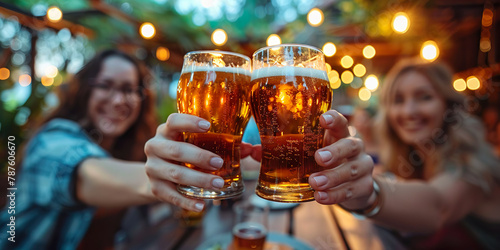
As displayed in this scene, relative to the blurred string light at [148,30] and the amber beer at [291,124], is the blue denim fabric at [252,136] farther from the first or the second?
the blurred string light at [148,30]

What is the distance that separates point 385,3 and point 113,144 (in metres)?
2.54

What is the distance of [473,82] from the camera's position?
3426 mm

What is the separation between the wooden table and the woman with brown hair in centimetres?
23

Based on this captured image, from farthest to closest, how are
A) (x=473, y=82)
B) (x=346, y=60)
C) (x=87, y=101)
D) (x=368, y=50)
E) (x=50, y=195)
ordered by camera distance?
(x=473, y=82), (x=346, y=60), (x=368, y=50), (x=87, y=101), (x=50, y=195)

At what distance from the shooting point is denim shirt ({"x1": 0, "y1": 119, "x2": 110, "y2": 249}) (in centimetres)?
144

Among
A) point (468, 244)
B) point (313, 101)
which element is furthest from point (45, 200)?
point (468, 244)

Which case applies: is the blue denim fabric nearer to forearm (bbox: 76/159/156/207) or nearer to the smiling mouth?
forearm (bbox: 76/159/156/207)

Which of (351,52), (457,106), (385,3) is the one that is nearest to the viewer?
(385,3)

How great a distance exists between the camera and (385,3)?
2057 mm

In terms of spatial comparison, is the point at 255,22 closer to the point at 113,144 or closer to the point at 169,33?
the point at 169,33

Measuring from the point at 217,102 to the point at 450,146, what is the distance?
2353mm

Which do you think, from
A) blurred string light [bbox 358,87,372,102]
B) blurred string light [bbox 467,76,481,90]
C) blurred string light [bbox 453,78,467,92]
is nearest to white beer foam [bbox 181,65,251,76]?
blurred string light [bbox 467,76,481,90]

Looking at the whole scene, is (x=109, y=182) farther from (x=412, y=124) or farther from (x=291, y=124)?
(x=412, y=124)

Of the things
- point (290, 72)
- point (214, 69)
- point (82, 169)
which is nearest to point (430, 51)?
point (290, 72)
